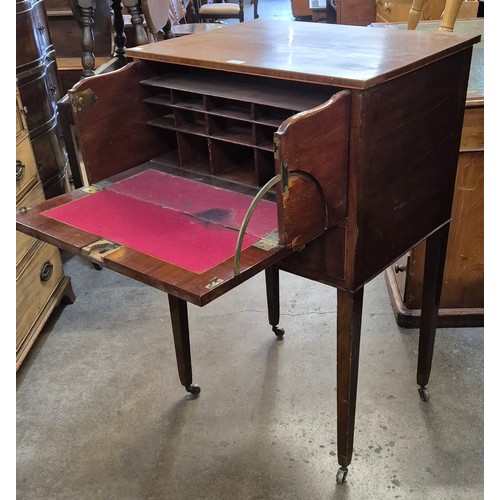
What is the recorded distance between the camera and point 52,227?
3.96 ft

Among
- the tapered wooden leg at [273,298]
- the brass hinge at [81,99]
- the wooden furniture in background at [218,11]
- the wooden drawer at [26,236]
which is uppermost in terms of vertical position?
the brass hinge at [81,99]

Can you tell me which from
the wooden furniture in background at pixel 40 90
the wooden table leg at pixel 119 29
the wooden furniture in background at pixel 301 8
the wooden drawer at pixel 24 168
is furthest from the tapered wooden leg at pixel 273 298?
the wooden furniture in background at pixel 301 8

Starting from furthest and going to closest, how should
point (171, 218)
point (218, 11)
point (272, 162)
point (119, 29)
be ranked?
point (218, 11) → point (119, 29) → point (272, 162) → point (171, 218)

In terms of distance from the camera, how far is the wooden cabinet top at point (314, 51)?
1100mm

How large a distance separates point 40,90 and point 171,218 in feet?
4.77

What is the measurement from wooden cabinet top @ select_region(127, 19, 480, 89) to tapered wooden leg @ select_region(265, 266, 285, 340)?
2.50 ft

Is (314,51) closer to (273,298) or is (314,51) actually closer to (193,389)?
(273,298)

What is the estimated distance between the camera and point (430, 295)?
1.66 m

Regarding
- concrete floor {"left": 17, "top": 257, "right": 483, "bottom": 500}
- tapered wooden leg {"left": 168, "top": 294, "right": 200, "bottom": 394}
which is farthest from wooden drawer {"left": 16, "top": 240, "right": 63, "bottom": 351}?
tapered wooden leg {"left": 168, "top": 294, "right": 200, "bottom": 394}

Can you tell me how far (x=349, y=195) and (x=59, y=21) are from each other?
3.40m

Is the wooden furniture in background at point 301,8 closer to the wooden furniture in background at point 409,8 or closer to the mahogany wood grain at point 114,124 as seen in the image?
the wooden furniture in background at point 409,8

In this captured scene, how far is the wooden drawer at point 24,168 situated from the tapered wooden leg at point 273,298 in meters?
0.87

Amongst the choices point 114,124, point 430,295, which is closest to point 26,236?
point 114,124

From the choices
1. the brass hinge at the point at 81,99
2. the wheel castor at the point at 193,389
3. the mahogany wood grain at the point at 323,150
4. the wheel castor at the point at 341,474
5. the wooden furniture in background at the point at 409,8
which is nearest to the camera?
the mahogany wood grain at the point at 323,150
